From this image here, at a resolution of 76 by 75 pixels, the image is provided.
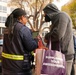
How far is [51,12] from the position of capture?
4.18 m

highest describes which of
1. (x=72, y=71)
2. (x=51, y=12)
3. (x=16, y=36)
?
(x=51, y=12)

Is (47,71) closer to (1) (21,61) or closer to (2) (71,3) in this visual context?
(1) (21,61)

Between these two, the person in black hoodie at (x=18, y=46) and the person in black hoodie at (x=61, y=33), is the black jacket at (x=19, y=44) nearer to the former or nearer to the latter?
the person in black hoodie at (x=18, y=46)

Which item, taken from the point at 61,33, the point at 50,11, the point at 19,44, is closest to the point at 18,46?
the point at 19,44

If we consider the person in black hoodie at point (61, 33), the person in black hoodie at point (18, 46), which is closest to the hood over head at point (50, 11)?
the person in black hoodie at point (61, 33)

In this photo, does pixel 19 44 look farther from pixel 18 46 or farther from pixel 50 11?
pixel 50 11

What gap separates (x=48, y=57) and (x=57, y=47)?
287 mm

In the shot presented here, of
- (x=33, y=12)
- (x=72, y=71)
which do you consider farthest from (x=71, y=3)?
(x=72, y=71)

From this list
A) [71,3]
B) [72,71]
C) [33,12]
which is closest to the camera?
[72,71]

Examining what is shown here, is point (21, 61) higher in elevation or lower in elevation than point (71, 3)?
lower

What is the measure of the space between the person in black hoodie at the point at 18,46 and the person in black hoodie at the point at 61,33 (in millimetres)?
302

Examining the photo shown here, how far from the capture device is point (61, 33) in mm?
3963

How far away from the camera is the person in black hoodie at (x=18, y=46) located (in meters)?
3.87

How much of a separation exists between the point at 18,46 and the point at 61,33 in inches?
26.1
